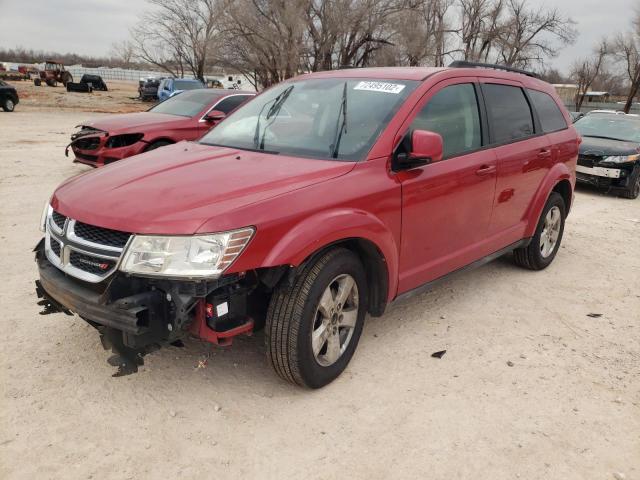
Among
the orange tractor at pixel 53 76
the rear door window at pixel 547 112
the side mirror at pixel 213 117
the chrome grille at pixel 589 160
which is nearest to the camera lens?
the rear door window at pixel 547 112

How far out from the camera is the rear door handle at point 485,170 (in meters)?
3.91

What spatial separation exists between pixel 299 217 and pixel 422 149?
0.92 meters

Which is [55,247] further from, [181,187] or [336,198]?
[336,198]

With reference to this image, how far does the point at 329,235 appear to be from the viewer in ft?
9.20

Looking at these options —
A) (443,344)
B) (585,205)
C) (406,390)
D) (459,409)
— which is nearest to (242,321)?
(406,390)

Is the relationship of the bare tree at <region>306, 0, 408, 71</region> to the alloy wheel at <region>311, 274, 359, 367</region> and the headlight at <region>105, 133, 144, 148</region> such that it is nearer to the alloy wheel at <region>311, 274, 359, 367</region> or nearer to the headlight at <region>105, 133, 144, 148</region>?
the headlight at <region>105, 133, 144, 148</region>

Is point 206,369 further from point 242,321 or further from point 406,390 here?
point 406,390

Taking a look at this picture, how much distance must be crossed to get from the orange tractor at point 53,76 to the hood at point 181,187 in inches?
2053

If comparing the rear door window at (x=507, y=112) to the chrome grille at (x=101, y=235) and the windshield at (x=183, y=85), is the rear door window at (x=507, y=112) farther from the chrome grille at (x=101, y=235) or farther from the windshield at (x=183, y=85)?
the windshield at (x=183, y=85)

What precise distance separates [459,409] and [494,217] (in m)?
1.83

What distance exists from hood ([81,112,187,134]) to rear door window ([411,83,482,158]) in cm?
603

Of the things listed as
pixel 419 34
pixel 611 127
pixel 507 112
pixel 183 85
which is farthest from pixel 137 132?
pixel 419 34

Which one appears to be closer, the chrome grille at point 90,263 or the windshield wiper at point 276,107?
the chrome grille at point 90,263

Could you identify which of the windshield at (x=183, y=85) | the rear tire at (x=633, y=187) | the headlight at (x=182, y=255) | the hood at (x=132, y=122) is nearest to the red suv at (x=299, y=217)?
the headlight at (x=182, y=255)
